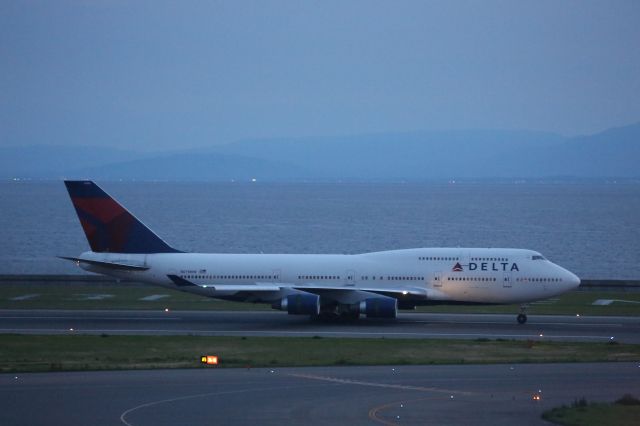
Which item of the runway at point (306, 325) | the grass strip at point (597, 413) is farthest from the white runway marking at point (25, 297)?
the grass strip at point (597, 413)

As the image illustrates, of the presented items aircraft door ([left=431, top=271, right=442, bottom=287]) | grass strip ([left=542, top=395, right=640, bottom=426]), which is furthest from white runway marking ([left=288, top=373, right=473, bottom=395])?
aircraft door ([left=431, top=271, right=442, bottom=287])

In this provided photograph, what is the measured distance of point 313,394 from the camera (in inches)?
977

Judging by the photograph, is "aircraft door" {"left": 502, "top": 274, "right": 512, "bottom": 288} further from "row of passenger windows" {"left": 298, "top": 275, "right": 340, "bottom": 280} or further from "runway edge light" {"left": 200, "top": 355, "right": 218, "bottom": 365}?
"runway edge light" {"left": 200, "top": 355, "right": 218, "bottom": 365}

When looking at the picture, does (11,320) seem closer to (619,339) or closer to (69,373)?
(69,373)

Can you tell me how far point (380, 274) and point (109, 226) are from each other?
12856 millimetres

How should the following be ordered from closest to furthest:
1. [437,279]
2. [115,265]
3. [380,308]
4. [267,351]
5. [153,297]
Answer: [267,351] → [380,308] → [437,279] → [115,265] → [153,297]

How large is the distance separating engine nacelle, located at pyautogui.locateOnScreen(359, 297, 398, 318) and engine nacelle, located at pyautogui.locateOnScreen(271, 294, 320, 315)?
1.97 meters

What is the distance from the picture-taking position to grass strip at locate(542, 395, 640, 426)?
70.8ft

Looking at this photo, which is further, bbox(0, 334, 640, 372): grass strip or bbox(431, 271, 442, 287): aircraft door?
bbox(431, 271, 442, 287): aircraft door

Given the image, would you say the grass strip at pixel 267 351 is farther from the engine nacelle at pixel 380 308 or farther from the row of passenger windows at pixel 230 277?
the row of passenger windows at pixel 230 277

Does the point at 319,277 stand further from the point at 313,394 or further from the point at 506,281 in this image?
the point at 313,394

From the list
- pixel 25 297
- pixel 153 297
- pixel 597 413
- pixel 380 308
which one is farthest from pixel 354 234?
pixel 597 413

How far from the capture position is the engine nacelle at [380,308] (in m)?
42.0

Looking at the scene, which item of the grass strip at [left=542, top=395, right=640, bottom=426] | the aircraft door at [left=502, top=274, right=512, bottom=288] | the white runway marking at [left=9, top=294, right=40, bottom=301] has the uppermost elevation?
the aircraft door at [left=502, top=274, right=512, bottom=288]
